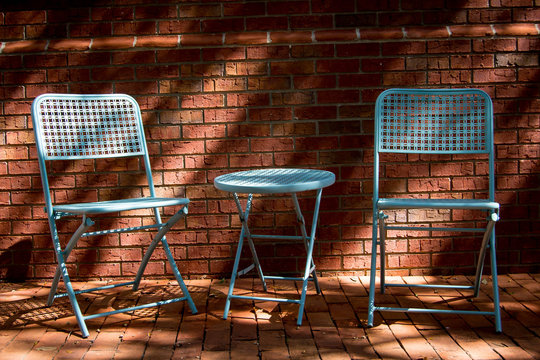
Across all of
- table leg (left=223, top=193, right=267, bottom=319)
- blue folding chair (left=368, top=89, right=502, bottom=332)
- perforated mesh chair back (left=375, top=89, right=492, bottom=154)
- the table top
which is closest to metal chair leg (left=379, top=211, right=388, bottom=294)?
blue folding chair (left=368, top=89, right=502, bottom=332)

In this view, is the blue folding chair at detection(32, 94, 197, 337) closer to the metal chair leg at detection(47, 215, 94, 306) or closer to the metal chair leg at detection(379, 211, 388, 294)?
the metal chair leg at detection(47, 215, 94, 306)

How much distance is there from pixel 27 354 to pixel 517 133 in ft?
9.57

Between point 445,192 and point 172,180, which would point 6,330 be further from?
point 445,192

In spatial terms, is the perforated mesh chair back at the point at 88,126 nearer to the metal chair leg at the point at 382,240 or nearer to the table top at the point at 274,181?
the table top at the point at 274,181

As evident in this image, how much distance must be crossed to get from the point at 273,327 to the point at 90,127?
4.82 feet

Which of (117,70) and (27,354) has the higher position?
(117,70)

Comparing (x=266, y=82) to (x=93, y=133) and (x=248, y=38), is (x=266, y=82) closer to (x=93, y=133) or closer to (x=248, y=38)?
(x=248, y=38)

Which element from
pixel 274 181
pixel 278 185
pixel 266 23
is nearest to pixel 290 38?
pixel 266 23

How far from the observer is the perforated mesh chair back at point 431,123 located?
10.6 feet

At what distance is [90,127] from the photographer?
340cm

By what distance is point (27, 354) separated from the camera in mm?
2723

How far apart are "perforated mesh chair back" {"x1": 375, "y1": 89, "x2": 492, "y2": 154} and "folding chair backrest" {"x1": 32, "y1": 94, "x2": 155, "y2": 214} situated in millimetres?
1318

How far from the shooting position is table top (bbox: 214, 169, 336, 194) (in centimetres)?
278

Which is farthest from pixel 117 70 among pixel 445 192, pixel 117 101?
pixel 445 192
